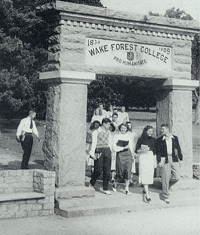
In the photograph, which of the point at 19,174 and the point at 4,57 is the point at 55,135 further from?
→ the point at 4,57

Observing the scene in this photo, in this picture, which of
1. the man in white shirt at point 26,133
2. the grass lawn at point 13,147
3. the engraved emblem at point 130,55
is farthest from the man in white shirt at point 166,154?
the grass lawn at point 13,147

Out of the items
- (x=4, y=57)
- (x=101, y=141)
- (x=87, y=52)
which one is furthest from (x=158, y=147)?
(x=4, y=57)

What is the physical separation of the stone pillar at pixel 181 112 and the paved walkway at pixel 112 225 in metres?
2.07

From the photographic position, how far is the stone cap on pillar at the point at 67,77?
9.15m

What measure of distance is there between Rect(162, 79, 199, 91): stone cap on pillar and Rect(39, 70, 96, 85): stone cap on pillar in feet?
7.16

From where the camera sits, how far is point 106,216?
28.2ft

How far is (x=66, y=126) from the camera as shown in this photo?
9266 millimetres

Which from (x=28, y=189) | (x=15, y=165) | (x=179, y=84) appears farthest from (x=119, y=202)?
(x=15, y=165)

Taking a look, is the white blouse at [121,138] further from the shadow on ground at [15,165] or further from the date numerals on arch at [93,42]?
the shadow on ground at [15,165]

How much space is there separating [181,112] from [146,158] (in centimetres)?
169

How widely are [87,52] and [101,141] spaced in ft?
6.62

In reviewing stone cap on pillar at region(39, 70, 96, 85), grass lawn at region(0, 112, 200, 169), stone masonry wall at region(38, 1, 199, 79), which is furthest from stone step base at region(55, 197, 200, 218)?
grass lawn at region(0, 112, 200, 169)

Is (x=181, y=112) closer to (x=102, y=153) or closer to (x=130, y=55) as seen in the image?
(x=130, y=55)

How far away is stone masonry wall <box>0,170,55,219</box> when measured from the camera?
8.41 meters
